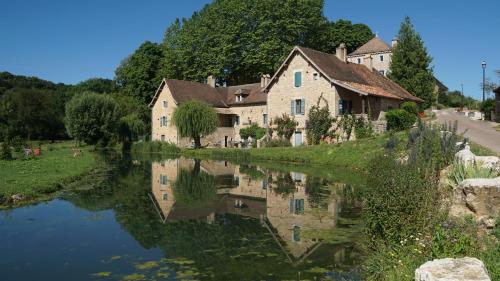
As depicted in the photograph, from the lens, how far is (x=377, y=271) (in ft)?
23.5

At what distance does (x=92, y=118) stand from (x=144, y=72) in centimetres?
1360

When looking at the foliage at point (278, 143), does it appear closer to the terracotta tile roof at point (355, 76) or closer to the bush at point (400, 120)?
the terracotta tile roof at point (355, 76)

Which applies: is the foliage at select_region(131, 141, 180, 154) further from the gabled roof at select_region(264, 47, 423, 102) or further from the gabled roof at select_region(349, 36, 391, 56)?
the gabled roof at select_region(349, 36, 391, 56)

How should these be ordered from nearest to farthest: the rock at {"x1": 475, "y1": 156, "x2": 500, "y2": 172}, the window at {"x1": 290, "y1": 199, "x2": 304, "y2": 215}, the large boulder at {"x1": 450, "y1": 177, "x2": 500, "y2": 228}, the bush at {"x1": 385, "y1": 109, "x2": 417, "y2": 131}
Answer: the large boulder at {"x1": 450, "y1": 177, "x2": 500, "y2": 228}, the rock at {"x1": 475, "y1": 156, "x2": 500, "y2": 172}, the window at {"x1": 290, "y1": 199, "x2": 304, "y2": 215}, the bush at {"x1": 385, "y1": 109, "x2": 417, "y2": 131}

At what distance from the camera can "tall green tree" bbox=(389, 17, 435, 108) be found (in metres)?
43.8

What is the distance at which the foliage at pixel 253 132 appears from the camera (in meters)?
43.3

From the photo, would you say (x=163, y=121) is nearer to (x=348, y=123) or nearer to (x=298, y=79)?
(x=298, y=79)

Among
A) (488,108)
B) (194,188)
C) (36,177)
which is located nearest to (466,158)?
(194,188)

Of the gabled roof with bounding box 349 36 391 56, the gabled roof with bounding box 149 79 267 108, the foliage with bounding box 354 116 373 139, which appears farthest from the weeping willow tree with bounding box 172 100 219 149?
the gabled roof with bounding box 349 36 391 56

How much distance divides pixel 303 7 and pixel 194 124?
20.1 m

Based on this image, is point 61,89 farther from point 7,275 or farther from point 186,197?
point 7,275

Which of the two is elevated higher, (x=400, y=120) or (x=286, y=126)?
(x=400, y=120)

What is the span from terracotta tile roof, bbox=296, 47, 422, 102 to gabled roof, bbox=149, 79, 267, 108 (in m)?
9.01

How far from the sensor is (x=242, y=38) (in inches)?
2047
